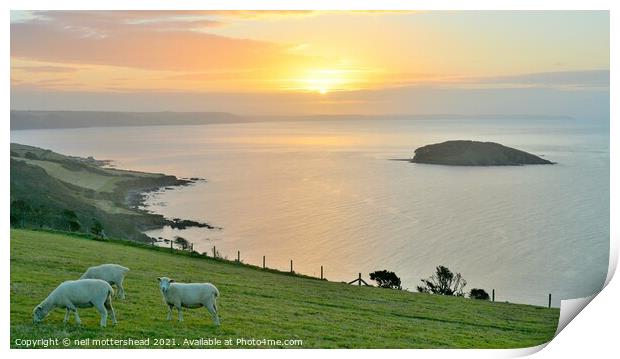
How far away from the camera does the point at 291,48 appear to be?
581 inches

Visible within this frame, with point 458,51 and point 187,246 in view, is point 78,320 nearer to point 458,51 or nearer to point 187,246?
point 187,246

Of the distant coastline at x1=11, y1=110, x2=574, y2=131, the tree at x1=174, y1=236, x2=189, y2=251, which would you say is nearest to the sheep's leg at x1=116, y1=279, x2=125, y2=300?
the tree at x1=174, y1=236, x2=189, y2=251

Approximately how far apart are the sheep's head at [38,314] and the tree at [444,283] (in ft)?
25.7

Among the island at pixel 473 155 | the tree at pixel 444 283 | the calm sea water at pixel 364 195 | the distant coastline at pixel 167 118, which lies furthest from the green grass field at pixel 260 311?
the island at pixel 473 155

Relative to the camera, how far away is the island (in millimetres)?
16078

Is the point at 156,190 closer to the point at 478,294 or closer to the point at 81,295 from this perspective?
the point at 81,295

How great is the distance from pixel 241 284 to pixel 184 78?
4.40 metres

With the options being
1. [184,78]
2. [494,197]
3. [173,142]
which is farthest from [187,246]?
[494,197]

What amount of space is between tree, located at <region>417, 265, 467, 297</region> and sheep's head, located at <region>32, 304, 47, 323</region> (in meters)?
7.84

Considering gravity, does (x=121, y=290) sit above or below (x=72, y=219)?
below

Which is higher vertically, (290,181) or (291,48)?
(291,48)

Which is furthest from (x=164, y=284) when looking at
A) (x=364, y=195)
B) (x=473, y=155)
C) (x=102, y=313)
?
(x=473, y=155)

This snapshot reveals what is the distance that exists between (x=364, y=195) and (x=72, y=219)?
22.1 ft

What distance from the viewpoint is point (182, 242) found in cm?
1684
